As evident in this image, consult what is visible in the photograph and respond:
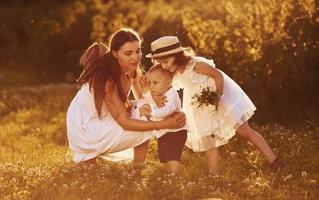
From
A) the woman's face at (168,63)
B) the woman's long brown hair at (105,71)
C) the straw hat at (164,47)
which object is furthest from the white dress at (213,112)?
the woman's long brown hair at (105,71)

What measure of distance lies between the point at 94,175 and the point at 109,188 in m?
0.52

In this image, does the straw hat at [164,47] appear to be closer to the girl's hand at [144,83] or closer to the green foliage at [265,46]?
the girl's hand at [144,83]

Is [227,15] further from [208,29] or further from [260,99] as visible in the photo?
[260,99]

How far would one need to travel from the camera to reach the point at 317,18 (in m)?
9.44

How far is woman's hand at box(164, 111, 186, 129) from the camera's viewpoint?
6.95 meters

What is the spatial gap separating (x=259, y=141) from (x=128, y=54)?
1636mm

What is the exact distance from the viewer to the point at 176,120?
696 cm

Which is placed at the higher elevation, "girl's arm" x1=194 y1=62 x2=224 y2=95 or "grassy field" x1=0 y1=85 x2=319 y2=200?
"girl's arm" x1=194 y1=62 x2=224 y2=95

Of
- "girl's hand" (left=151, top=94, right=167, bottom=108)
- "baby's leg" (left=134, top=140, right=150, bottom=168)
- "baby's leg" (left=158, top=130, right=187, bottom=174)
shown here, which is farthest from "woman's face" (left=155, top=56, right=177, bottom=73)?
"baby's leg" (left=134, top=140, right=150, bottom=168)

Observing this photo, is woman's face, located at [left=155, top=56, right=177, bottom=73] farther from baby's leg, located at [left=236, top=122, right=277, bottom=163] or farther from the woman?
baby's leg, located at [left=236, top=122, right=277, bottom=163]

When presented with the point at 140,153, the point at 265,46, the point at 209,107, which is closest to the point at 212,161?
the point at 209,107

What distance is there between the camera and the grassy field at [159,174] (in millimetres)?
6203

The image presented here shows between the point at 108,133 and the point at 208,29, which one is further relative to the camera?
the point at 208,29

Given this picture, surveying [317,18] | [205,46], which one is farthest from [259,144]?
[205,46]
